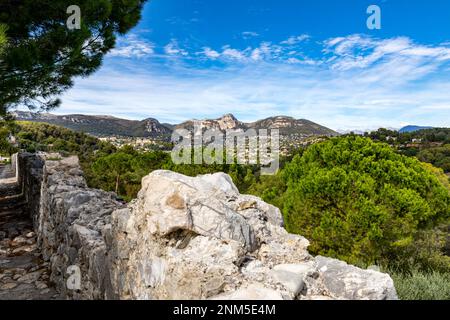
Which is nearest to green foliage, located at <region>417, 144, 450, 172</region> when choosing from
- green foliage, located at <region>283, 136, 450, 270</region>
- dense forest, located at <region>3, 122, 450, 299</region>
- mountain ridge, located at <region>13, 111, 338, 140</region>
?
mountain ridge, located at <region>13, 111, 338, 140</region>

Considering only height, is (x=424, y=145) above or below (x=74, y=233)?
above

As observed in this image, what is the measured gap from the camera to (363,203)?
23.1 feet

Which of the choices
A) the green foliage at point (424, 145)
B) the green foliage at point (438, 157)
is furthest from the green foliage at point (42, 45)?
the green foliage at point (438, 157)

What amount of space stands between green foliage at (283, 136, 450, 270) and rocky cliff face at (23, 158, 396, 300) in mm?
5039

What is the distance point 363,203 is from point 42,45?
7076mm

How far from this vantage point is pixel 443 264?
8656 mm

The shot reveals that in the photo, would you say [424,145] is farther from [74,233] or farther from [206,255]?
[206,255]

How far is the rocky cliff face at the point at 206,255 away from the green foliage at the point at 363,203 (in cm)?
504

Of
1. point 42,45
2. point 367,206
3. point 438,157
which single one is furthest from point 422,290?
point 438,157

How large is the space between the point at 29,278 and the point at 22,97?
13.2 feet

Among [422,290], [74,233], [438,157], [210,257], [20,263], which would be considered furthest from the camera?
[438,157]

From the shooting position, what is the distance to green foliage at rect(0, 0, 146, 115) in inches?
206
